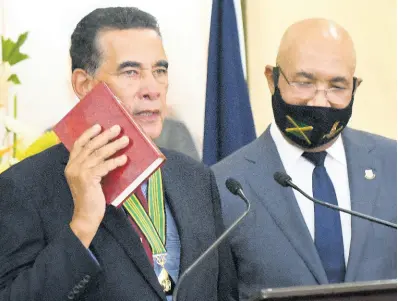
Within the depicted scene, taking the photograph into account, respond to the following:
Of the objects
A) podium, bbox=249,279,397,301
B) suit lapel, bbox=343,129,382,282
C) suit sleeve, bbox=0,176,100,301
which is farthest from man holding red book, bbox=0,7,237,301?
podium, bbox=249,279,397,301

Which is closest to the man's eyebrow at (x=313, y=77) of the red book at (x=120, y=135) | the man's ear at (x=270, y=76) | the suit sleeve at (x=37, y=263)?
the man's ear at (x=270, y=76)

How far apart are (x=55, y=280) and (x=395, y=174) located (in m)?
1.32

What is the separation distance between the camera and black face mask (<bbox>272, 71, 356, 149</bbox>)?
2.50 metres

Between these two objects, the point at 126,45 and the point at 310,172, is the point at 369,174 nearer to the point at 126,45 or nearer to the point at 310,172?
the point at 310,172

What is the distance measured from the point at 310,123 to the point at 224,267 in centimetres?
57

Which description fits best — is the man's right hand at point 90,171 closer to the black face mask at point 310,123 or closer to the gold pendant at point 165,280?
the gold pendant at point 165,280

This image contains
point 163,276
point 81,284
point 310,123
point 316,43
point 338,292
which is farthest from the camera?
point 316,43

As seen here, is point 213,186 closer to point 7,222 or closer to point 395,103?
point 7,222

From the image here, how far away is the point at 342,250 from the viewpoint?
2496 mm

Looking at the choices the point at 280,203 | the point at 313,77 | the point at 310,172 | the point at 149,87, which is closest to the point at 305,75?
the point at 313,77

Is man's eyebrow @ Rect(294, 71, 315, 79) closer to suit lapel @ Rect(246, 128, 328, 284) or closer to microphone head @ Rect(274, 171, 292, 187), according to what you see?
suit lapel @ Rect(246, 128, 328, 284)

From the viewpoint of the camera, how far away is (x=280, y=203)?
2.54 m

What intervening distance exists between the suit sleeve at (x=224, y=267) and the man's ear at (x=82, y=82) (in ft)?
1.52

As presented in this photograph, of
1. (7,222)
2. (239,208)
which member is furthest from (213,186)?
(7,222)
